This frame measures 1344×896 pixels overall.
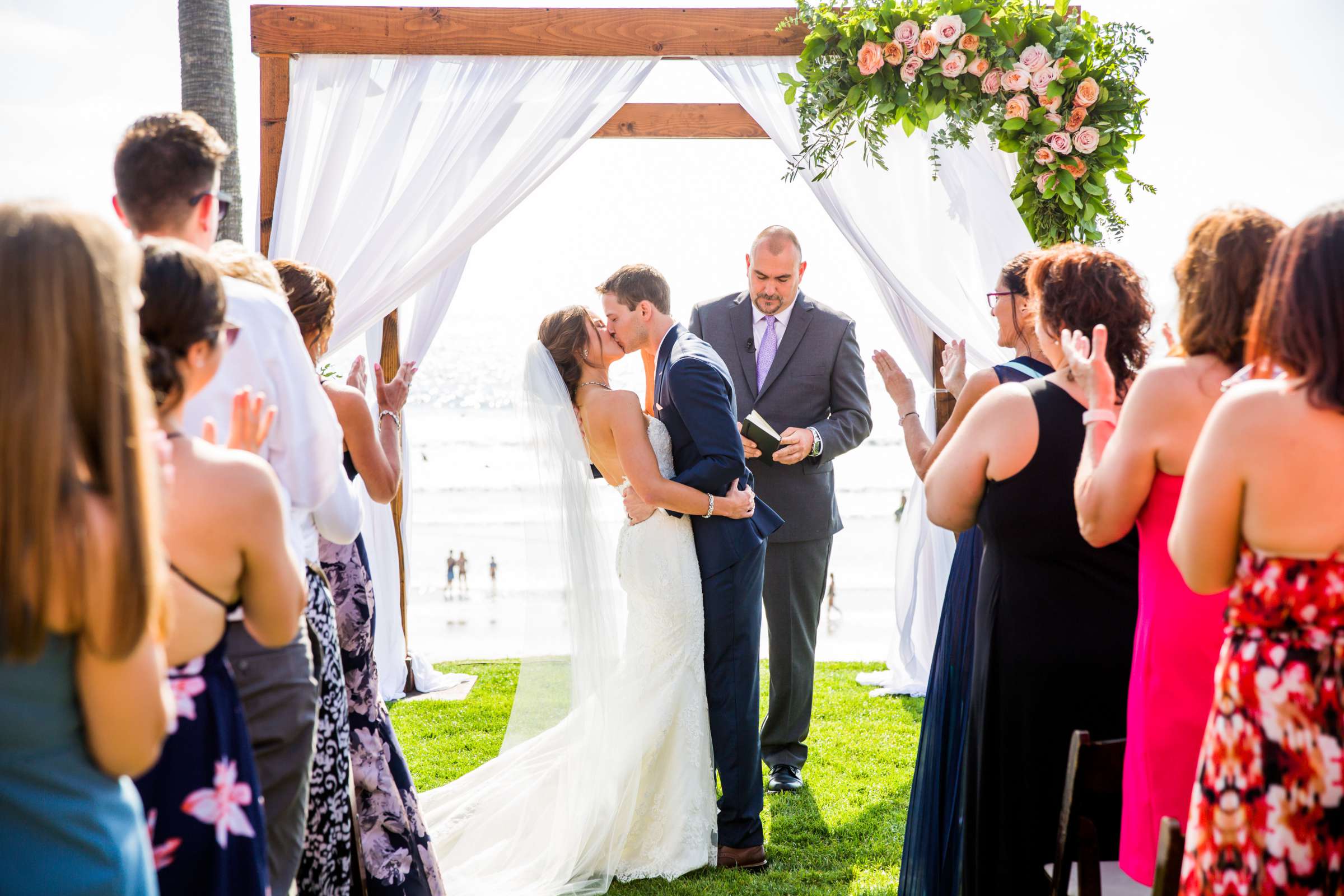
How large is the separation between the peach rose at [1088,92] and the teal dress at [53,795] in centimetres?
394

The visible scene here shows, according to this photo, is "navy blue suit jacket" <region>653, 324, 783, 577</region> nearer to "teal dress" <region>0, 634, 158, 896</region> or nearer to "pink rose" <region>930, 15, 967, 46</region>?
"pink rose" <region>930, 15, 967, 46</region>

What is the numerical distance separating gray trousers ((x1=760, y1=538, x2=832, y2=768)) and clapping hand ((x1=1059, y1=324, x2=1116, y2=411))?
2630mm

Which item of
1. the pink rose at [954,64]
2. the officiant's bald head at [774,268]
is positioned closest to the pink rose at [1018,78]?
the pink rose at [954,64]

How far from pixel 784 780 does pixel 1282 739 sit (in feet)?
10.4

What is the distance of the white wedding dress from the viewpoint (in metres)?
3.42

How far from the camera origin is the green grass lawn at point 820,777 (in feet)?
11.5

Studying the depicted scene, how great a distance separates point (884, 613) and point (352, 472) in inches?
302

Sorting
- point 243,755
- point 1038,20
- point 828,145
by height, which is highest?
point 1038,20

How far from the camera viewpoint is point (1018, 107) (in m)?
4.10

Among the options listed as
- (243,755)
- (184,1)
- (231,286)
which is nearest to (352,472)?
(231,286)

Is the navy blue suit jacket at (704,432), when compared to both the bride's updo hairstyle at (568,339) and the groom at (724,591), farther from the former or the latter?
the bride's updo hairstyle at (568,339)

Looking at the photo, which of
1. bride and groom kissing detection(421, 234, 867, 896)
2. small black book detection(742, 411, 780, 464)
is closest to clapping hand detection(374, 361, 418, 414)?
bride and groom kissing detection(421, 234, 867, 896)

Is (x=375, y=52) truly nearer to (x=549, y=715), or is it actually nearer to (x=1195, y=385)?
(x=549, y=715)

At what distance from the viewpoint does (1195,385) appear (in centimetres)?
188
